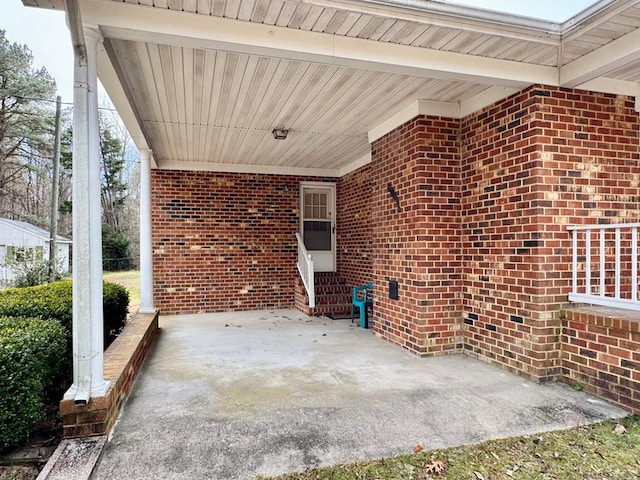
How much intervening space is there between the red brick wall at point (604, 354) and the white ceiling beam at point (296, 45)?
7.51 ft

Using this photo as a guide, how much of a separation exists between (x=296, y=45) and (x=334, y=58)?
339 millimetres

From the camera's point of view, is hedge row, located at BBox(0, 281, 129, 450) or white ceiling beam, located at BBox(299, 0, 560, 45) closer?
hedge row, located at BBox(0, 281, 129, 450)

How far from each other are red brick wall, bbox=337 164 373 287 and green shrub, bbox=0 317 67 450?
5.38 meters

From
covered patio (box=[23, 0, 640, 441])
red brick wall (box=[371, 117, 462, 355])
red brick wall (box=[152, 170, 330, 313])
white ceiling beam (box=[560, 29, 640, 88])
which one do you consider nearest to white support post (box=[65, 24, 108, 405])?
covered patio (box=[23, 0, 640, 441])

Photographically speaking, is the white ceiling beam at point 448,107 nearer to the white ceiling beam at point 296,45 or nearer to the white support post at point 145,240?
the white ceiling beam at point 296,45

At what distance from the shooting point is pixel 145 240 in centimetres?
602

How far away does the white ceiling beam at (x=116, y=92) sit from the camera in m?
3.28

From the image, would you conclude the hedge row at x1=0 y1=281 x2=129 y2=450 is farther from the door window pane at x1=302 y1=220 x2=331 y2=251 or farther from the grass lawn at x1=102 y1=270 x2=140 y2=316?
the grass lawn at x1=102 y1=270 x2=140 y2=316

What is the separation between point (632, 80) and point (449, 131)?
184cm

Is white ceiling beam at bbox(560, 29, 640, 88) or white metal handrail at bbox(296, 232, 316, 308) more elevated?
white ceiling beam at bbox(560, 29, 640, 88)

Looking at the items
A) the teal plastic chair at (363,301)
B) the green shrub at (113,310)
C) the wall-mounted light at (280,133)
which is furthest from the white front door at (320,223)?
the green shrub at (113,310)

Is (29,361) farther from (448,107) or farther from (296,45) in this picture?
(448,107)

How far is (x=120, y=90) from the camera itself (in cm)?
390

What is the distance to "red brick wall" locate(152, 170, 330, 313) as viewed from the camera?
7.97 metres
